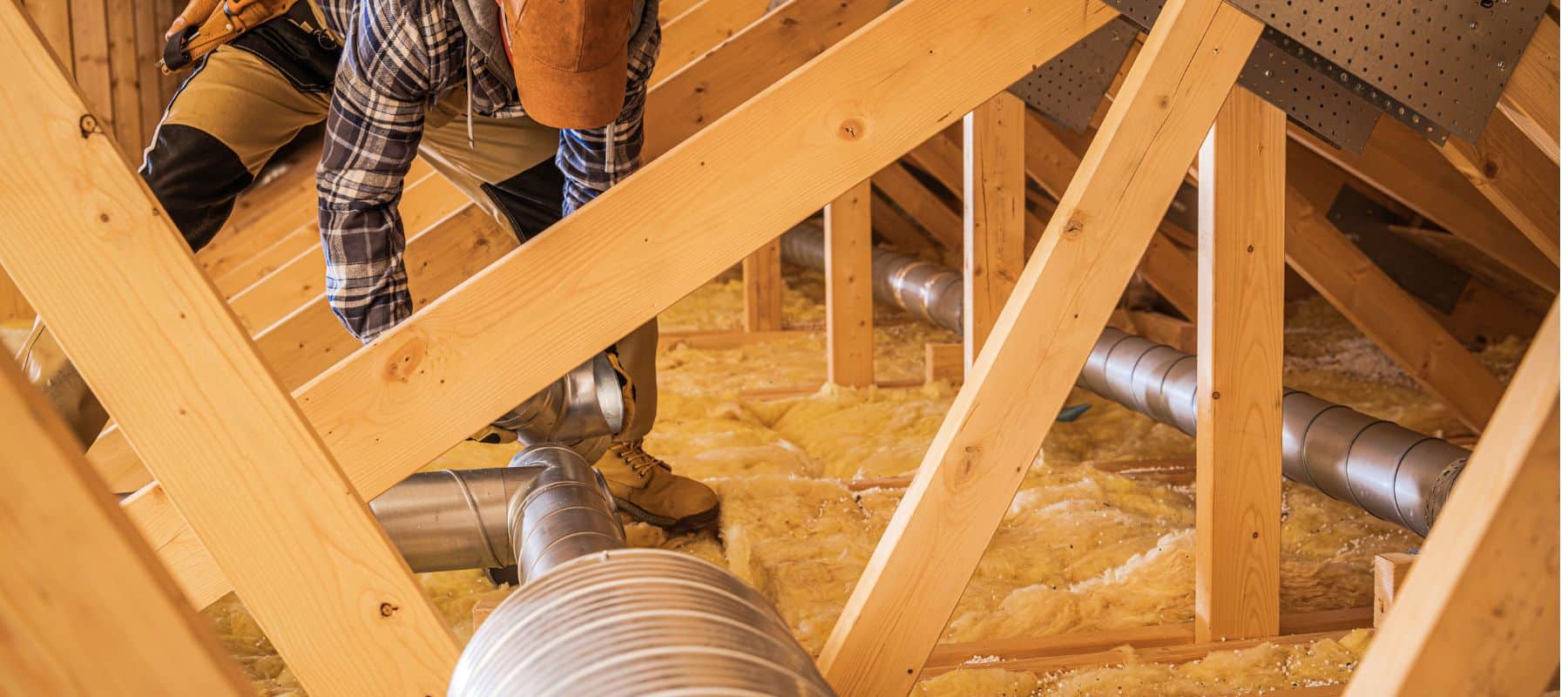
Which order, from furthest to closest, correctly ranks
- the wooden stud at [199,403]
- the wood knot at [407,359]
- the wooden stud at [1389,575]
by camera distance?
1. the wooden stud at [1389,575]
2. the wood knot at [407,359]
3. the wooden stud at [199,403]

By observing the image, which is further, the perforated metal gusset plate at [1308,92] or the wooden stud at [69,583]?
the perforated metal gusset plate at [1308,92]

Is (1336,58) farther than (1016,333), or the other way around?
(1336,58)

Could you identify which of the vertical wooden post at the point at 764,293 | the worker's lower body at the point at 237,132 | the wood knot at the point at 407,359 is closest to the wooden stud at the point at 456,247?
the worker's lower body at the point at 237,132

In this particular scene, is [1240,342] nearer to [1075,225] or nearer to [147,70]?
[1075,225]

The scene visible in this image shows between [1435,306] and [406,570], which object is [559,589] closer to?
[406,570]

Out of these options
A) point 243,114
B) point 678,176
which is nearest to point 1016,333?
point 678,176

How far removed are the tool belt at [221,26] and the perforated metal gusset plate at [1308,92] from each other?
4.66ft

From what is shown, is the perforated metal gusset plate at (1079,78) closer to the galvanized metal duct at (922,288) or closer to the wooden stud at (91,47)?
the galvanized metal duct at (922,288)

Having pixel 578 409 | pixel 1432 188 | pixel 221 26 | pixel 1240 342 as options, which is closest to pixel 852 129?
pixel 1240 342

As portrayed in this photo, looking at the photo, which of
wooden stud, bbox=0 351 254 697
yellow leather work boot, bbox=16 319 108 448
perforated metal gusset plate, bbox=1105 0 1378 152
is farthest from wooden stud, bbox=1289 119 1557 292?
wooden stud, bbox=0 351 254 697

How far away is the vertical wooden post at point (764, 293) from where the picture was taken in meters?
4.64

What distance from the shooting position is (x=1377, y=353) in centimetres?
408

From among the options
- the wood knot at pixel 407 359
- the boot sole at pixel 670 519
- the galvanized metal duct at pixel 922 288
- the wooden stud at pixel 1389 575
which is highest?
the wood knot at pixel 407 359

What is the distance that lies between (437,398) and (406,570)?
20 centimetres
